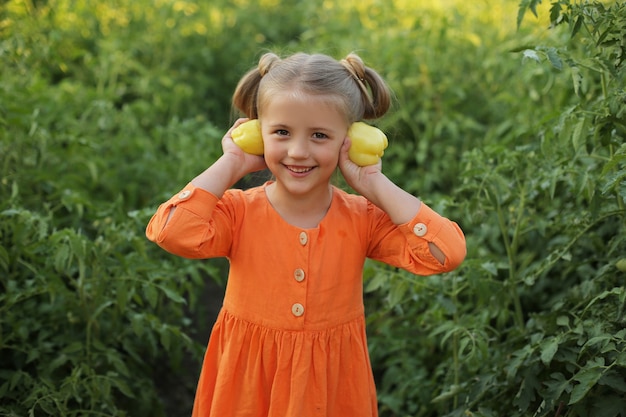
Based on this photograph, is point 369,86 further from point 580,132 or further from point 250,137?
point 580,132

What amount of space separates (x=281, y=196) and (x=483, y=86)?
289 centimetres

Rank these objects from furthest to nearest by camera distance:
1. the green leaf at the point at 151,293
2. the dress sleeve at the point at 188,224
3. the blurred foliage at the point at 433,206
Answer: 1. the green leaf at the point at 151,293
2. the blurred foliage at the point at 433,206
3. the dress sleeve at the point at 188,224

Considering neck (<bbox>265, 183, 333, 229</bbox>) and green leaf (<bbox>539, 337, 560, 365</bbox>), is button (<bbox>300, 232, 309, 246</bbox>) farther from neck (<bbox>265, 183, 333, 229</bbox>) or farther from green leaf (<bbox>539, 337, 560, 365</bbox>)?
green leaf (<bbox>539, 337, 560, 365</bbox>)

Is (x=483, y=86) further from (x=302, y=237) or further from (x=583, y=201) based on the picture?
(x=302, y=237)

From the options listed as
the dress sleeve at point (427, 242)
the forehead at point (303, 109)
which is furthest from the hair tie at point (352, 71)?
the dress sleeve at point (427, 242)

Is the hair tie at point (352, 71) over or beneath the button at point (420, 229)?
over

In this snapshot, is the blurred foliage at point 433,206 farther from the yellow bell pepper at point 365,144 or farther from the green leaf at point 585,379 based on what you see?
Answer: the yellow bell pepper at point 365,144

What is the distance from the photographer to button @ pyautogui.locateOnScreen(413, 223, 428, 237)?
2188 mm

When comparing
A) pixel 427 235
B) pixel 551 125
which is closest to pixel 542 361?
pixel 427 235

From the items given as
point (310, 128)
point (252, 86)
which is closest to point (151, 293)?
point (252, 86)

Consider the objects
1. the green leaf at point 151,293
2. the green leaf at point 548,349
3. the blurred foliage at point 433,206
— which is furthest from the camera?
the green leaf at point 151,293

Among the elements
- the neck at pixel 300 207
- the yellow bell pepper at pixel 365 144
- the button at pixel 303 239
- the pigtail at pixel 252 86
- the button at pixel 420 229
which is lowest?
the button at pixel 303 239

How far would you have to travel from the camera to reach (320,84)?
219 cm

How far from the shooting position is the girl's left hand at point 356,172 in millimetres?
2256
